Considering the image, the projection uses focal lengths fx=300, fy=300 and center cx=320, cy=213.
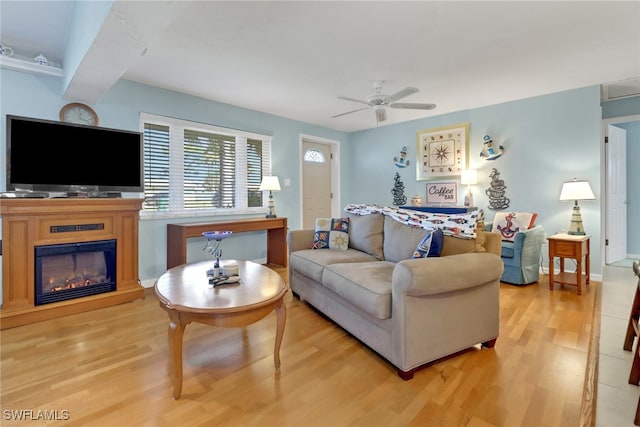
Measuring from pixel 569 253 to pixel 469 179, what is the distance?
1.55m

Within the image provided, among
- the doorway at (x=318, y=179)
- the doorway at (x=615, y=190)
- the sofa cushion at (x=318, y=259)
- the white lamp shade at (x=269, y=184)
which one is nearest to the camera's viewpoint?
the sofa cushion at (x=318, y=259)

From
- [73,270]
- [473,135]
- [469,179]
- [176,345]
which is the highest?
[473,135]

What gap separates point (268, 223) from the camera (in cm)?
420

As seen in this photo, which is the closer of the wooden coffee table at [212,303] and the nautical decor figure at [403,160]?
the wooden coffee table at [212,303]

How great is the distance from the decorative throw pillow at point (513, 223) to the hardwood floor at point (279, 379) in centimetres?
138

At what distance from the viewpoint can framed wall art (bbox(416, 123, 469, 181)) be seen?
461 cm

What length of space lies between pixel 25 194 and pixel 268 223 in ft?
8.04

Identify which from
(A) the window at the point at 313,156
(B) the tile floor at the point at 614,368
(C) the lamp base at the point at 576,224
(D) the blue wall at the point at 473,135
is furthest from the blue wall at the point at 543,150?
(A) the window at the point at 313,156

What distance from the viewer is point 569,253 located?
325 cm

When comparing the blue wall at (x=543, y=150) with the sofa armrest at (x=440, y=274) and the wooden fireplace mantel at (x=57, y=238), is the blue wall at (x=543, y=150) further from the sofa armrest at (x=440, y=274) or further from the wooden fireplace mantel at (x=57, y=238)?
the wooden fireplace mantel at (x=57, y=238)

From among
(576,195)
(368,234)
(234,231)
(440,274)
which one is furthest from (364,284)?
(576,195)

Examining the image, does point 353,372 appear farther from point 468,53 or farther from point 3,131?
point 3,131

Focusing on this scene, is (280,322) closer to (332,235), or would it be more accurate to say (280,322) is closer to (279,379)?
(279,379)

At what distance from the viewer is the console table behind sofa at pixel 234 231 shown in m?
3.36
